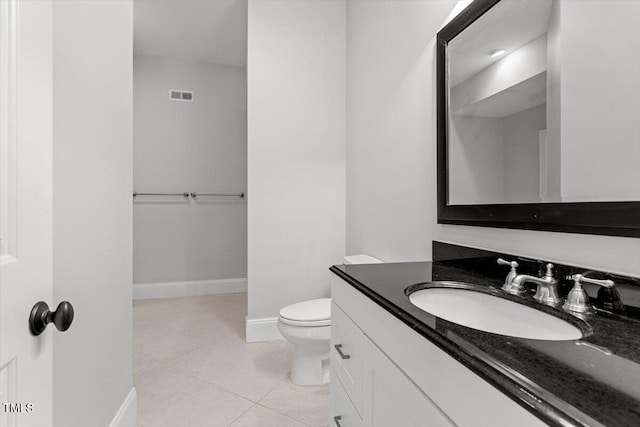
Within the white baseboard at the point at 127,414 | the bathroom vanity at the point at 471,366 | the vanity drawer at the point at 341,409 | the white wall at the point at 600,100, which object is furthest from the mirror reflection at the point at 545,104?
the white baseboard at the point at 127,414

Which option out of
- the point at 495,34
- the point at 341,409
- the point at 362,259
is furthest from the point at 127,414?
the point at 495,34

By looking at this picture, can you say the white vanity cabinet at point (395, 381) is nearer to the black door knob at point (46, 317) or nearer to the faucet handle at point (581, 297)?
the faucet handle at point (581, 297)

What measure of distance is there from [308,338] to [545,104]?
1537mm

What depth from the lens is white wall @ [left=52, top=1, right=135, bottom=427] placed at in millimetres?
935

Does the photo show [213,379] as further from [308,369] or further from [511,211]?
[511,211]

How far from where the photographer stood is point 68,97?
3.17 ft

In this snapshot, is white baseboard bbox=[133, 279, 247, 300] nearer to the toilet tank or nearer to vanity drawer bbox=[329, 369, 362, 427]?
the toilet tank

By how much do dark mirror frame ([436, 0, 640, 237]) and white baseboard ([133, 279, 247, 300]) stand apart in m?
3.05

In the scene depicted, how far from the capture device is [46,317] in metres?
0.57

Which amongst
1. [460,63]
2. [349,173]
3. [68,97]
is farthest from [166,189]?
[460,63]

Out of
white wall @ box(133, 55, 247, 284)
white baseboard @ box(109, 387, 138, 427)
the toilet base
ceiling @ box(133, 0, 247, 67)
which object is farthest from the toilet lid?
ceiling @ box(133, 0, 247, 67)

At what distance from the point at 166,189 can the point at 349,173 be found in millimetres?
2247

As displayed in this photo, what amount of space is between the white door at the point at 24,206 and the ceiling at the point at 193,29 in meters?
2.62

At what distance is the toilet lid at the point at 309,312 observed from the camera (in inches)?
71.7
